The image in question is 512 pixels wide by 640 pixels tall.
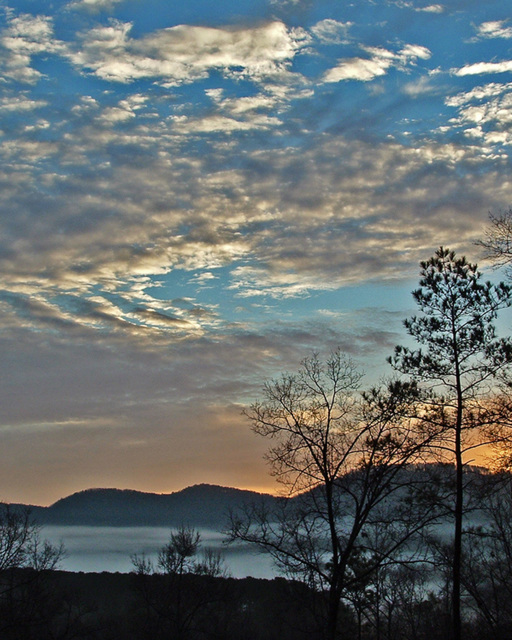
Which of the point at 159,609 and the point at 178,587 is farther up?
the point at 178,587

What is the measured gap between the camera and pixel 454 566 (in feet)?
51.0

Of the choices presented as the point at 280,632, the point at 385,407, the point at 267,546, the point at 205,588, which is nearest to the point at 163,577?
the point at 205,588

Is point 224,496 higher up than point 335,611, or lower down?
higher up

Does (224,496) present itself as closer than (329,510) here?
No

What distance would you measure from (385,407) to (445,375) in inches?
82.0

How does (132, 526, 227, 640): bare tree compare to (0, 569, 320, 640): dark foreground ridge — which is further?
(132, 526, 227, 640): bare tree

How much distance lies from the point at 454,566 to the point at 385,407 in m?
4.89

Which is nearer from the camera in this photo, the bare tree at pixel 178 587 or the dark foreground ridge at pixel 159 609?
the dark foreground ridge at pixel 159 609

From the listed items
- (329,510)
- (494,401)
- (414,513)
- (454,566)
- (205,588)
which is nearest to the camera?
(454,566)

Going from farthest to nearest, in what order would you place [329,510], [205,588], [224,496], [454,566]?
1. [224,496]
2. [205,588]
3. [329,510]
4. [454,566]

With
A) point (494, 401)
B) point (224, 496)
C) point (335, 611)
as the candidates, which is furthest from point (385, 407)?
point (224, 496)

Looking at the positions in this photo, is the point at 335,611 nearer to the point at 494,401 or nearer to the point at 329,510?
the point at 329,510

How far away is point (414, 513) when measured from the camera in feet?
58.9

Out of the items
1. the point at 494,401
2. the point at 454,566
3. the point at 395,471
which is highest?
the point at 494,401
